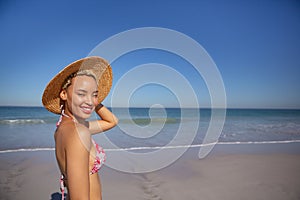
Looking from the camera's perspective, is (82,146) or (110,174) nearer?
(82,146)

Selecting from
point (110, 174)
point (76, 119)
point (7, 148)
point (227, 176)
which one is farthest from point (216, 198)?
point (7, 148)

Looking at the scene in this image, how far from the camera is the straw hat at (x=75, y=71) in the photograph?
5.94 ft

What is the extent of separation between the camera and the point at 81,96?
1627 millimetres

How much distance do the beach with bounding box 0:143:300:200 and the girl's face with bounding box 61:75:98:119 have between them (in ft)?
9.94

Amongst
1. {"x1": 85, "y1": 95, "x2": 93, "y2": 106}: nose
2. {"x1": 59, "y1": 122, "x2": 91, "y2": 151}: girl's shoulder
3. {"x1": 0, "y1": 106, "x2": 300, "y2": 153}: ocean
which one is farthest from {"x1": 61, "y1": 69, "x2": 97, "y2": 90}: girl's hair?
{"x1": 0, "y1": 106, "x2": 300, "y2": 153}: ocean

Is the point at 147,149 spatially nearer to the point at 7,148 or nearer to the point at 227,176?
the point at 227,176

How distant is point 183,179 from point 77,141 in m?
4.34

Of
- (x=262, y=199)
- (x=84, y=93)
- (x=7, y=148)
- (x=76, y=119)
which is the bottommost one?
(x=262, y=199)

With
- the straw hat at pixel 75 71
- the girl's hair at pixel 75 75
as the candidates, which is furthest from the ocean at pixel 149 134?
the girl's hair at pixel 75 75

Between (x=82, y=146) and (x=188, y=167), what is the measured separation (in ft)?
17.2

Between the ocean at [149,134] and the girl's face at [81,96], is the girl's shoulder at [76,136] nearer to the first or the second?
the girl's face at [81,96]

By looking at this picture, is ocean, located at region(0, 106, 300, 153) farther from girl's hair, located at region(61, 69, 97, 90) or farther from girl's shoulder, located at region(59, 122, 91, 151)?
girl's shoulder, located at region(59, 122, 91, 151)

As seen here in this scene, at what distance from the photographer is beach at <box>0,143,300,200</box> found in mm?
4219

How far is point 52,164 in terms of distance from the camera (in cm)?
608
